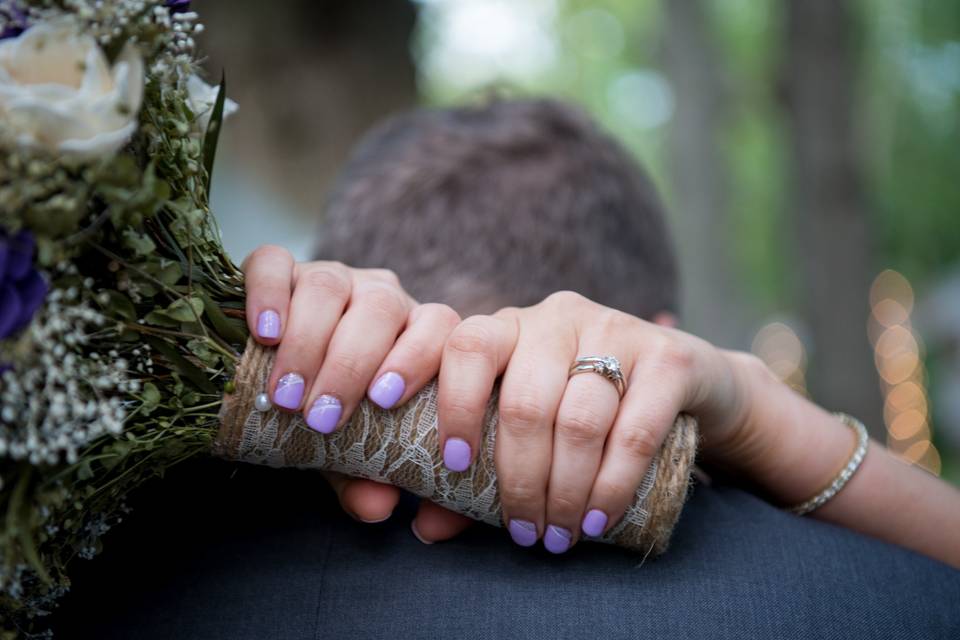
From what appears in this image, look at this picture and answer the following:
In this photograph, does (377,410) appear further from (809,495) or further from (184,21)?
(809,495)

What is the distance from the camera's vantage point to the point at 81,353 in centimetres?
106

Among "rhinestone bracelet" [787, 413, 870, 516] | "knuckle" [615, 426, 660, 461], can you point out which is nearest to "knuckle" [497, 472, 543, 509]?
"knuckle" [615, 426, 660, 461]

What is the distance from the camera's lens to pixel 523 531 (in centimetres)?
125

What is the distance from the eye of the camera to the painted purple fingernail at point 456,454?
118cm

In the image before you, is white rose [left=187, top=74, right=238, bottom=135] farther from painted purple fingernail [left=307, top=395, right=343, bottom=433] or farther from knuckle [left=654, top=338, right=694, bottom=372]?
knuckle [left=654, top=338, right=694, bottom=372]

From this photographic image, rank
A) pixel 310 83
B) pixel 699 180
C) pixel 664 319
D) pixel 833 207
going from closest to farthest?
1. pixel 664 319
2. pixel 310 83
3. pixel 833 207
4. pixel 699 180

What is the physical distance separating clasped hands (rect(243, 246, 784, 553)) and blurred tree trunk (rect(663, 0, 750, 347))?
30.8 feet

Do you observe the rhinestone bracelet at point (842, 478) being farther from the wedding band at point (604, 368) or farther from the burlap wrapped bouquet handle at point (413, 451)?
the wedding band at point (604, 368)

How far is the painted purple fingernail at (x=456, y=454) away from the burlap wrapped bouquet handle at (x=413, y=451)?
0.10 feet

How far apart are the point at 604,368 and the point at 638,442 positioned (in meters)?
0.12

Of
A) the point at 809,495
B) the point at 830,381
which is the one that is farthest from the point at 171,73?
the point at 830,381

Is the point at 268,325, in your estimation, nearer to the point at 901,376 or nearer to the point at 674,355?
the point at 674,355

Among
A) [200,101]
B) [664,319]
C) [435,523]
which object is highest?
[200,101]

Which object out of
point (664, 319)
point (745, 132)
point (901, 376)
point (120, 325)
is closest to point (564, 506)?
point (120, 325)
